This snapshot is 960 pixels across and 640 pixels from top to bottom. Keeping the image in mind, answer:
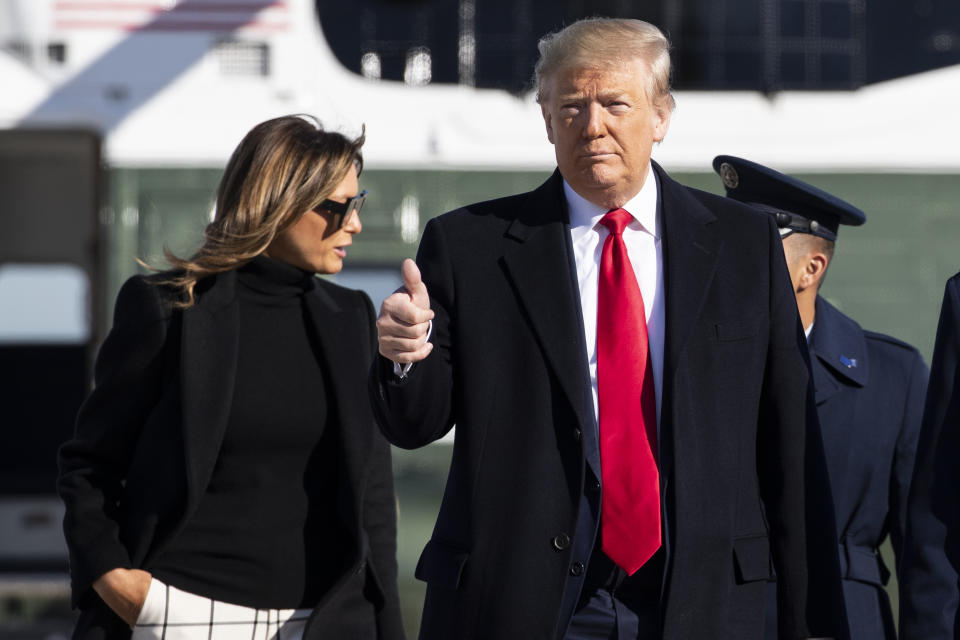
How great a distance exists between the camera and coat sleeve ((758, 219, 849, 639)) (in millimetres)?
2238

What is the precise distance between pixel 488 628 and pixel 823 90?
16.5 ft

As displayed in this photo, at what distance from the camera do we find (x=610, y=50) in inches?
91.0

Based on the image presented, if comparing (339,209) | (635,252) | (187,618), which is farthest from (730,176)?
(187,618)

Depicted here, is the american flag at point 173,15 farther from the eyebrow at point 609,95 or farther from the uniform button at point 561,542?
the uniform button at point 561,542

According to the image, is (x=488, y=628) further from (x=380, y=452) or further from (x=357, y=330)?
(x=357, y=330)

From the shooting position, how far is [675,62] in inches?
263

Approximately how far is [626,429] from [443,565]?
0.38 m

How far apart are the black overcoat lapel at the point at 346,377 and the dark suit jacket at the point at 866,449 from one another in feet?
3.49

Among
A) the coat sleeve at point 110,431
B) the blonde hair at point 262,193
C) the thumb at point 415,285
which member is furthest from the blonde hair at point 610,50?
the coat sleeve at point 110,431

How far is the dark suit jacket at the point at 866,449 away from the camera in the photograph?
2992mm

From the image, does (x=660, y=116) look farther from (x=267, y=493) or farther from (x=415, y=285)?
(x=267, y=493)

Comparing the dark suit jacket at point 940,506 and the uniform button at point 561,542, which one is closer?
the uniform button at point 561,542

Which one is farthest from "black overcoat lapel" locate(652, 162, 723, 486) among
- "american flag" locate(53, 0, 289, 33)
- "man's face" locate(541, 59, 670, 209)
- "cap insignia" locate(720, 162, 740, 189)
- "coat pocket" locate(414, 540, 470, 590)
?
"american flag" locate(53, 0, 289, 33)

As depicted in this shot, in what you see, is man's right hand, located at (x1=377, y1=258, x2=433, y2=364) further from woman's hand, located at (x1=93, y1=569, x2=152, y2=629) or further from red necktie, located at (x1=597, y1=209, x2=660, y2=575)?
woman's hand, located at (x1=93, y1=569, x2=152, y2=629)
